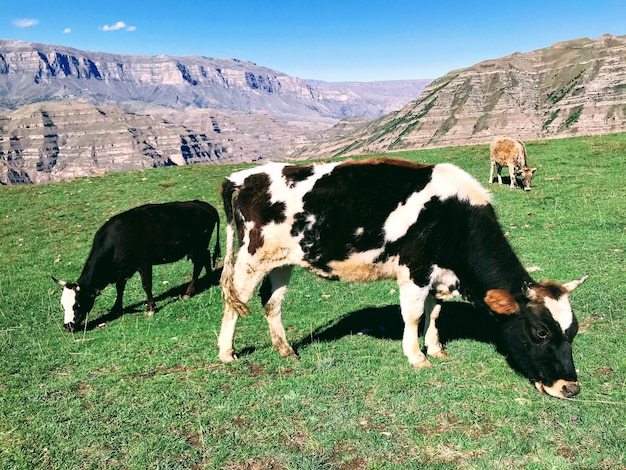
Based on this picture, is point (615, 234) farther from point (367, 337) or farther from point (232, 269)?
point (232, 269)

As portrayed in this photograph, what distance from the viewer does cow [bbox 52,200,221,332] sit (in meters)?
12.1

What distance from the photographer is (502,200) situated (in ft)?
73.6

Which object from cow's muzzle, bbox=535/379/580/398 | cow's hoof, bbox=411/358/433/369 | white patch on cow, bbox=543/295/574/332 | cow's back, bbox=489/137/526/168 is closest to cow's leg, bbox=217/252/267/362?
cow's hoof, bbox=411/358/433/369

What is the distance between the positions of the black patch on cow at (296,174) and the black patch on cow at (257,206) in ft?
1.29

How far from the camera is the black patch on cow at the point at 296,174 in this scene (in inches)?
337

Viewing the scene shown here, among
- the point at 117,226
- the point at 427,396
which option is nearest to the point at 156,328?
the point at 117,226

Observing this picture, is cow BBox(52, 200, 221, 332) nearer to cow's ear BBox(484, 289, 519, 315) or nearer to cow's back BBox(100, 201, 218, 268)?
cow's back BBox(100, 201, 218, 268)

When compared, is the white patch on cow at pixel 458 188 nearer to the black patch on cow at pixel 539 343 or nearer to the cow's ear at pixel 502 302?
the cow's ear at pixel 502 302

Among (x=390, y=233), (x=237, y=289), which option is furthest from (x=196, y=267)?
(x=390, y=233)

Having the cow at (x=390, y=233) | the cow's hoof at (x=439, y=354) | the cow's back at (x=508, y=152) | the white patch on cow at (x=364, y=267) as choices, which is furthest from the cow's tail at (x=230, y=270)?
the cow's back at (x=508, y=152)

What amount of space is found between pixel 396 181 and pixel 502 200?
1638cm

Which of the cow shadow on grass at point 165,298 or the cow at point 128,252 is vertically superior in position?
the cow at point 128,252

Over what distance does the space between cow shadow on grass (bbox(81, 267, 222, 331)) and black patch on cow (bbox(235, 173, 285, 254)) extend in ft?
19.4

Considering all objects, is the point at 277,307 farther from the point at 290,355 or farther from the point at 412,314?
the point at 412,314
